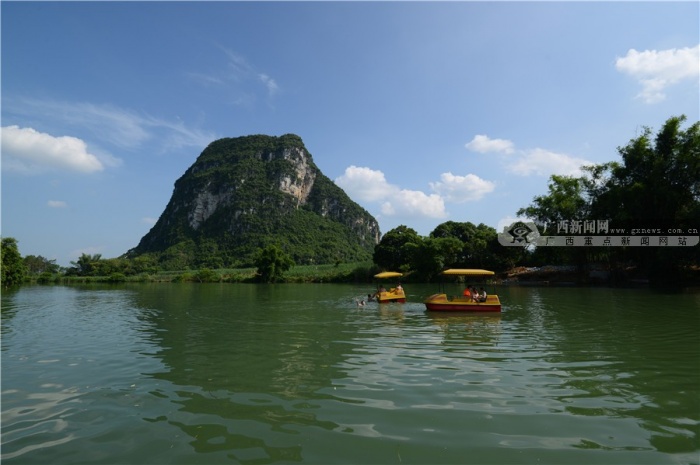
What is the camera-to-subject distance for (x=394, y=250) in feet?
255

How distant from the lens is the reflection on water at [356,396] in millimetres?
5609

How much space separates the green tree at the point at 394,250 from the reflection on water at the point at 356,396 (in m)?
60.2

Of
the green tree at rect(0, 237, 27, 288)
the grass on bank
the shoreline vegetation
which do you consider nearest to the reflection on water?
the shoreline vegetation

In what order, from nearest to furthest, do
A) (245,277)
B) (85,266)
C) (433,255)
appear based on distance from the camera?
1. (433,255)
2. (245,277)
3. (85,266)

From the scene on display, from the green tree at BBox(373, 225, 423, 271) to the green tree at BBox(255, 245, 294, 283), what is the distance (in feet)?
66.2

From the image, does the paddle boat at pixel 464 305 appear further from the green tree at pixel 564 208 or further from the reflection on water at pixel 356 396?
the green tree at pixel 564 208

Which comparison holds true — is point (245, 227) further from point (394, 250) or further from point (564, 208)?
point (564, 208)

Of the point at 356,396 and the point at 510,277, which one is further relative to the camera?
the point at 510,277

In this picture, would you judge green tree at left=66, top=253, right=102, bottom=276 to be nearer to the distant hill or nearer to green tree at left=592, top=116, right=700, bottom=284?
the distant hill

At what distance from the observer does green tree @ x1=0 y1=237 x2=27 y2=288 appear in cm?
5958

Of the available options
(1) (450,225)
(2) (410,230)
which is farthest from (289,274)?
(1) (450,225)

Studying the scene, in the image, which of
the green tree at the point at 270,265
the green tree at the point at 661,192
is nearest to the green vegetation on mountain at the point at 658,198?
the green tree at the point at 661,192

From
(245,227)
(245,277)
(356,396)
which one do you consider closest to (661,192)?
(356,396)

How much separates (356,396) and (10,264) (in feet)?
243
